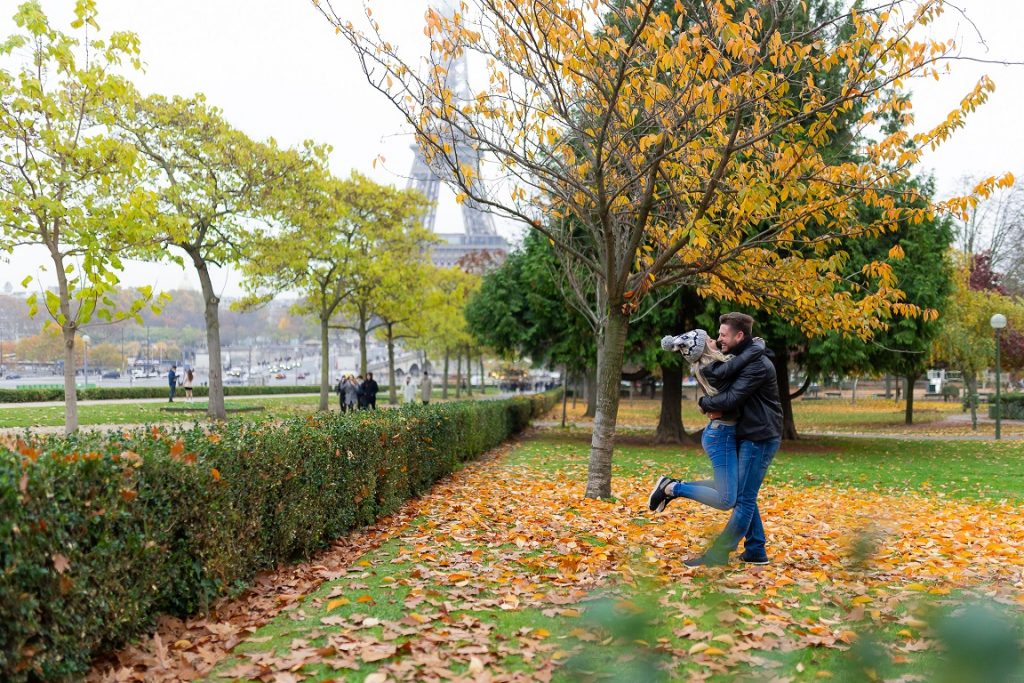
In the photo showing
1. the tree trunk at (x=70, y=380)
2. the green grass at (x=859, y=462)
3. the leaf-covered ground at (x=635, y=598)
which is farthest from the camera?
the green grass at (x=859, y=462)

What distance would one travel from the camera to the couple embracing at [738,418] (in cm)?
624

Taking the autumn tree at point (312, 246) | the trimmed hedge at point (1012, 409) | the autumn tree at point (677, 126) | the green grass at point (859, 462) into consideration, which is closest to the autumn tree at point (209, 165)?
the autumn tree at point (312, 246)

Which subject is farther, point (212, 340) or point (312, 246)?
point (312, 246)

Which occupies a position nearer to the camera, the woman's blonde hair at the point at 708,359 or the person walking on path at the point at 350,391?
the woman's blonde hair at the point at 708,359

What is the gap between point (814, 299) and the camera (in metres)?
10.3

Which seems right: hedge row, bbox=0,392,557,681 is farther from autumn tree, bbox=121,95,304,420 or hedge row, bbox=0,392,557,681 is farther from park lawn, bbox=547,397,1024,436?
park lawn, bbox=547,397,1024,436

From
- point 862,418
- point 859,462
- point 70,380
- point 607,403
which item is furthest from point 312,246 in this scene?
point 862,418

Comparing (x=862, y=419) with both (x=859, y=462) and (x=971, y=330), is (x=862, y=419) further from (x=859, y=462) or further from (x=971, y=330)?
(x=859, y=462)

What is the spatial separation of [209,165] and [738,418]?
23114 mm

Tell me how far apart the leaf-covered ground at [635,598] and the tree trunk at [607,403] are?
390 millimetres

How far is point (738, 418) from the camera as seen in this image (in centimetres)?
637

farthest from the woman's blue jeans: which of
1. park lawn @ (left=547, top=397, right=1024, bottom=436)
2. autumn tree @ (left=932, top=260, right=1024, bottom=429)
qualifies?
autumn tree @ (left=932, top=260, right=1024, bottom=429)

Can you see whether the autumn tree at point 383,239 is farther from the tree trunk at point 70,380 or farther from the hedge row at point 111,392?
the tree trunk at point 70,380

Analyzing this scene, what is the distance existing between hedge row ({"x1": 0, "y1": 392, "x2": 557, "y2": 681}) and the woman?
301 centimetres
